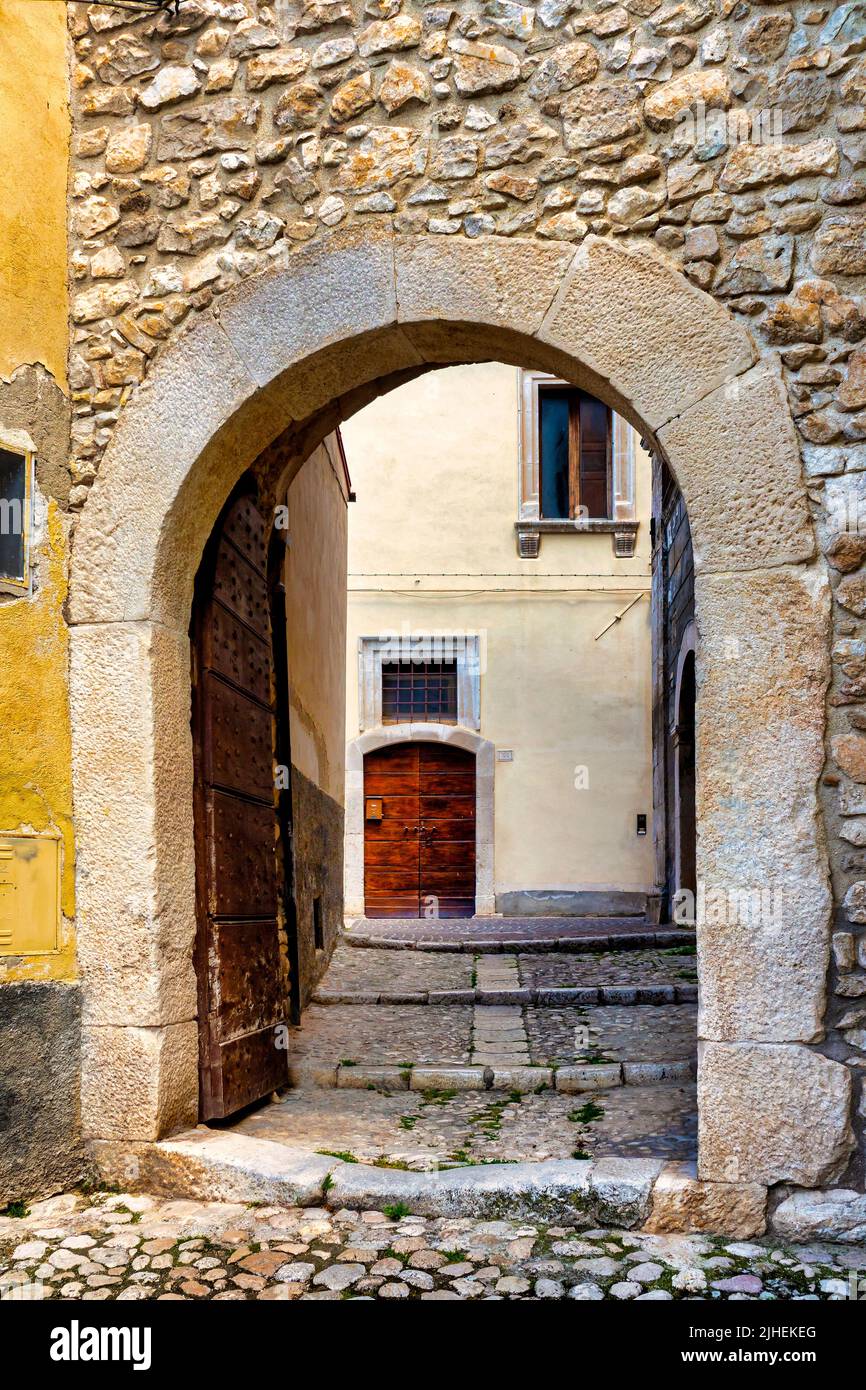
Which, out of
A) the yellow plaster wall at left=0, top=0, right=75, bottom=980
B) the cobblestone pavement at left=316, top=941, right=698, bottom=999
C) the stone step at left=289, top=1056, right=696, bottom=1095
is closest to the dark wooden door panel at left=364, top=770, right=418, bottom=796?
the cobblestone pavement at left=316, top=941, right=698, bottom=999

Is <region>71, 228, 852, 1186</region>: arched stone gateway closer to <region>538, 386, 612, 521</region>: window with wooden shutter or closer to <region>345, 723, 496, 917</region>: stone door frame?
<region>345, 723, 496, 917</region>: stone door frame

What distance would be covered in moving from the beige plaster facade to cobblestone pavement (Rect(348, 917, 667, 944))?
117 centimetres

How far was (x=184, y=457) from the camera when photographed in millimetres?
3602

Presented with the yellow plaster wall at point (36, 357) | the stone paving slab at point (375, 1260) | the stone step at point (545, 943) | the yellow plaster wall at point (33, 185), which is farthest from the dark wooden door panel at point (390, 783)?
the stone paving slab at point (375, 1260)

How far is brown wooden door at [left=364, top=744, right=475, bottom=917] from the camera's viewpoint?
1235 centimetres

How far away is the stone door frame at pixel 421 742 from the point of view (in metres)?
12.3

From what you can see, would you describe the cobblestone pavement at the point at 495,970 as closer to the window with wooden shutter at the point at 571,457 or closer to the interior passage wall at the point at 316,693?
the interior passage wall at the point at 316,693

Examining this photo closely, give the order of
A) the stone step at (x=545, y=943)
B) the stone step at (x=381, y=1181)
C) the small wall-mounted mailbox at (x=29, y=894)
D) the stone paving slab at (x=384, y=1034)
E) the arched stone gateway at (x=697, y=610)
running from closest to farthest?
the arched stone gateway at (x=697, y=610) → the stone step at (x=381, y=1181) → the small wall-mounted mailbox at (x=29, y=894) → the stone paving slab at (x=384, y=1034) → the stone step at (x=545, y=943)

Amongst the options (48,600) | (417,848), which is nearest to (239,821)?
(48,600)

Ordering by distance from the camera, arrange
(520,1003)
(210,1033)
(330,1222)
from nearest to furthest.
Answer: (330,1222) < (210,1033) < (520,1003)

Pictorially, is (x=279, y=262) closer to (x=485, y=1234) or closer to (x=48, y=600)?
(x=48, y=600)

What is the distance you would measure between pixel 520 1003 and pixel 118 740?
325cm

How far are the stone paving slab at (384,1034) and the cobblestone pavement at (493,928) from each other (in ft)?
7.20

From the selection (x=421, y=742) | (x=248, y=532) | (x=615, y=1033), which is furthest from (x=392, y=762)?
(x=248, y=532)
